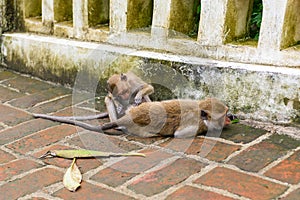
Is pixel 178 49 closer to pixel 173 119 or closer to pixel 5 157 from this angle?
pixel 173 119

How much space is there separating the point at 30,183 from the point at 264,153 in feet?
3.71

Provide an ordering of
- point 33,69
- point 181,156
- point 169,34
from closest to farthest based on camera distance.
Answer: point 181,156, point 169,34, point 33,69

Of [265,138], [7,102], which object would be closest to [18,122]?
[7,102]

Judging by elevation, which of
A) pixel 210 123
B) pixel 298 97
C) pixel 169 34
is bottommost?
pixel 210 123

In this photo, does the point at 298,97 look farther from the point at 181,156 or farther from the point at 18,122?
the point at 18,122

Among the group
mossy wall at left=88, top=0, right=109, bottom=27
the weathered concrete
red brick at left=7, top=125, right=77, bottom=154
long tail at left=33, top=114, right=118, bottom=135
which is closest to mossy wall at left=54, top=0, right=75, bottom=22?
the weathered concrete

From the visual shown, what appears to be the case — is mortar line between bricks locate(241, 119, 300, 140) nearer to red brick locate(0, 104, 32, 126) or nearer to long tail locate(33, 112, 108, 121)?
long tail locate(33, 112, 108, 121)

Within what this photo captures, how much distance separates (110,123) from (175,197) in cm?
79

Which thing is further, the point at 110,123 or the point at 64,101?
the point at 64,101

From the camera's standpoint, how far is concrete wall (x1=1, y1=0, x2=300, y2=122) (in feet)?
8.66

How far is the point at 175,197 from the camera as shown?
195 cm

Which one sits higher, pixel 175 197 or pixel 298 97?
pixel 298 97

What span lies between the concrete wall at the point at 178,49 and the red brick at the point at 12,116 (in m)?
Result: 0.55

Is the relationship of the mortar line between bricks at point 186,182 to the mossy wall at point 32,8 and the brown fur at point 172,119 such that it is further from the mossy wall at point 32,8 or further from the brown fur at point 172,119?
the mossy wall at point 32,8
